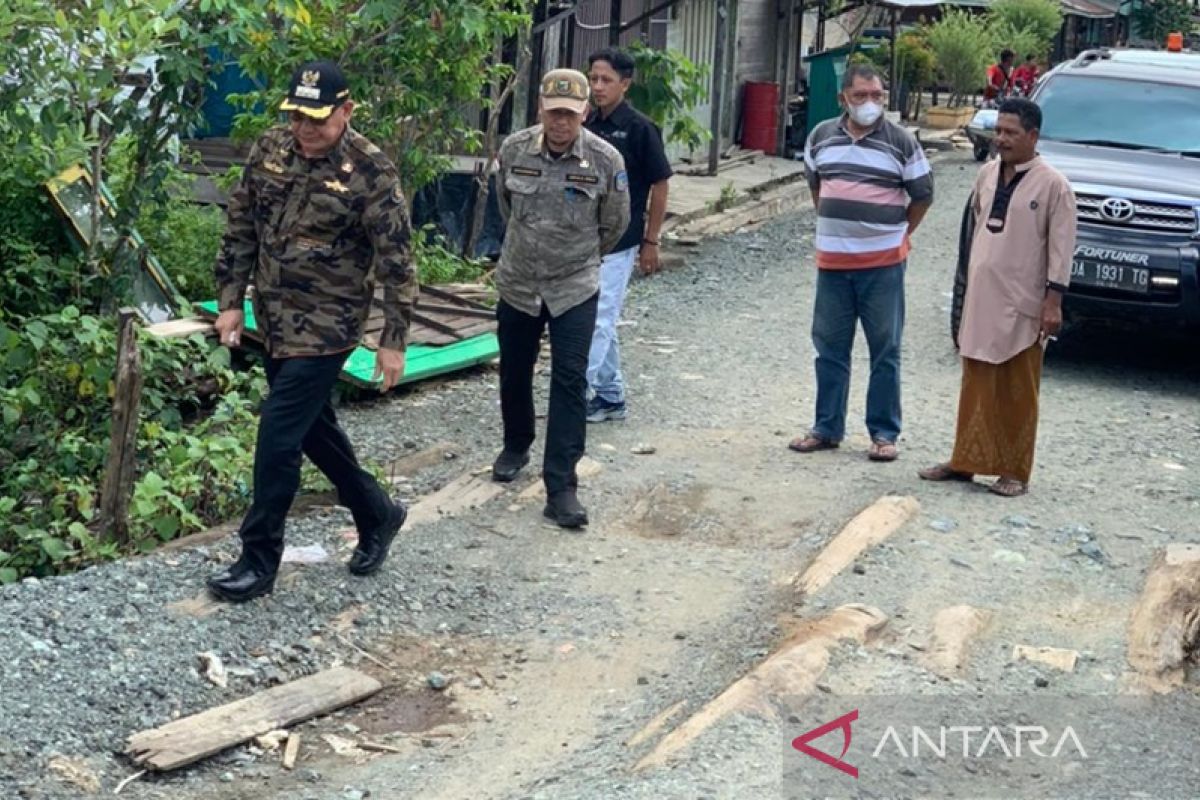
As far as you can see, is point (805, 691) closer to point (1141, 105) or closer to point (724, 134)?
point (1141, 105)

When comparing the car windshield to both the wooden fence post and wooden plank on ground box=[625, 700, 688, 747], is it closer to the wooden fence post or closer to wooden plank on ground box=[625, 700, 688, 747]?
the wooden fence post

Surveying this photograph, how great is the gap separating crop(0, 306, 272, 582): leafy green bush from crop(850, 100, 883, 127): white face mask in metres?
3.18

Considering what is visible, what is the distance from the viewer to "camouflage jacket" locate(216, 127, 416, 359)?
19.7 ft

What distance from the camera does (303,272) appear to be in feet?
19.9

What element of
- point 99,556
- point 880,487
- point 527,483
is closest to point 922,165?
point 880,487

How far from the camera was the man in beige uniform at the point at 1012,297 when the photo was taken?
774 centimetres

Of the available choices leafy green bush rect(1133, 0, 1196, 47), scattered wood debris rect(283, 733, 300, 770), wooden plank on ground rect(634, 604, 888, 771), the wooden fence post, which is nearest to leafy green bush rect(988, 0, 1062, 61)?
leafy green bush rect(1133, 0, 1196, 47)

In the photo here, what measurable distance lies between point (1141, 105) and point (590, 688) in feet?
26.1

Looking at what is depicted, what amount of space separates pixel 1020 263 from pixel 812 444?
1425mm

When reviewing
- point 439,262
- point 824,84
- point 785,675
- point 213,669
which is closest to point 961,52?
point 824,84

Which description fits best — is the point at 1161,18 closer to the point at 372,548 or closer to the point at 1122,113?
the point at 1122,113

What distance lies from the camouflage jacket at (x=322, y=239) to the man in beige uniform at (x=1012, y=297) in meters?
2.97

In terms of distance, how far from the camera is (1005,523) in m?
7.52

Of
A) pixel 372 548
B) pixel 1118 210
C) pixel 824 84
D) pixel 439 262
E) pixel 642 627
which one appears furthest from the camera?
pixel 824 84
